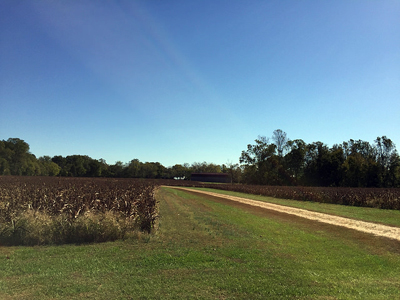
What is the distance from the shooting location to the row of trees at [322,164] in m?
57.3

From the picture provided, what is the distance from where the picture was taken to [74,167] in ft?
342

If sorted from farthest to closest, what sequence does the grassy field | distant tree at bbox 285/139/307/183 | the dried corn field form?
distant tree at bbox 285/139/307/183 < the dried corn field < the grassy field

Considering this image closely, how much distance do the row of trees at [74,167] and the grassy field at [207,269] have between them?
2700 inches

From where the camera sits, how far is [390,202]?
25094 mm

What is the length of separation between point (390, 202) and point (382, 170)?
1474 inches

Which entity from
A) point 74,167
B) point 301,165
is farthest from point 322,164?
point 74,167

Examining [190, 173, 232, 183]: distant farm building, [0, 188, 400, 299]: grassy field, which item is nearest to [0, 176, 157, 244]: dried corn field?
[0, 188, 400, 299]: grassy field

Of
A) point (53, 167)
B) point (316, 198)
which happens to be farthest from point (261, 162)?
point (53, 167)

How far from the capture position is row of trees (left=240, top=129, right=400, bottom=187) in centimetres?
5734

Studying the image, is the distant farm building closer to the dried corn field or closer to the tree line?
the tree line

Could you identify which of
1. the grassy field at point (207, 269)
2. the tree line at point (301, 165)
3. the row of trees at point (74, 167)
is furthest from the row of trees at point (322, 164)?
the grassy field at point (207, 269)

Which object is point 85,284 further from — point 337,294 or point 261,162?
point 261,162

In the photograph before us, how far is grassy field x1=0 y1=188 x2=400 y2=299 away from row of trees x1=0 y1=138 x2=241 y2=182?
68578mm

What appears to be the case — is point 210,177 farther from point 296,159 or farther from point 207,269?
point 207,269
